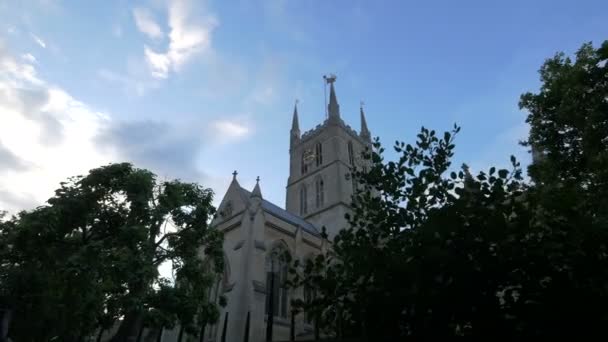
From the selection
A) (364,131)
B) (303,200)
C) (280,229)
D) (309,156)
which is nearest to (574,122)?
(280,229)

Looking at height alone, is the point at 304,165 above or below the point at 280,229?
above

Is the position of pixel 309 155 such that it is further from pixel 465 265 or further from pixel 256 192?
pixel 465 265

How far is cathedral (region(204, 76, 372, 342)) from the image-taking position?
21.8 metres

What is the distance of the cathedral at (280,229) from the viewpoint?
2180 cm

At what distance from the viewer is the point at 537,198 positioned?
5.84 meters

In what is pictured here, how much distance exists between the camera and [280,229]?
88.7ft

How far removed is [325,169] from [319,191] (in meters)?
2.32

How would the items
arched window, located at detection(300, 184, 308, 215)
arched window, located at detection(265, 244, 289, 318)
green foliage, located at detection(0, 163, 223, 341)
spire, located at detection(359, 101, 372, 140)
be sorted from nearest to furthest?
green foliage, located at detection(0, 163, 223, 341) → arched window, located at detection(265, 244, 289, 318) → arched window, located at detection(300, 184, 308, 215) → spire, located at detection(359, 101, 372, 140)

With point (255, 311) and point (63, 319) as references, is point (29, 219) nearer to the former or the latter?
point (63, 319)

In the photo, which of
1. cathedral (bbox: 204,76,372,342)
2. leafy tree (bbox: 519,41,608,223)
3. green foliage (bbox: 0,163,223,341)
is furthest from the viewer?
cathedral (bbox: 204,76,372,342)

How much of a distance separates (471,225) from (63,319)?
638 inches

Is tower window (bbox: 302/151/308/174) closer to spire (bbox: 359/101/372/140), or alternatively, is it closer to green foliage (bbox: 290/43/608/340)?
spire (bbox: 359/101/372/140)

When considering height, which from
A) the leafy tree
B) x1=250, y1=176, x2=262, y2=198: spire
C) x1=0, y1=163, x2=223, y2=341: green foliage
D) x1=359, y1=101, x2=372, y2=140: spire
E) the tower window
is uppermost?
x1=359, y1=101, x2=372, y2=140: spire

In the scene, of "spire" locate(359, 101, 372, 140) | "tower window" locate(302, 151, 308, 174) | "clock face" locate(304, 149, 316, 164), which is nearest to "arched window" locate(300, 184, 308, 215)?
"tower window" locate(302, 151, 308, 174)
